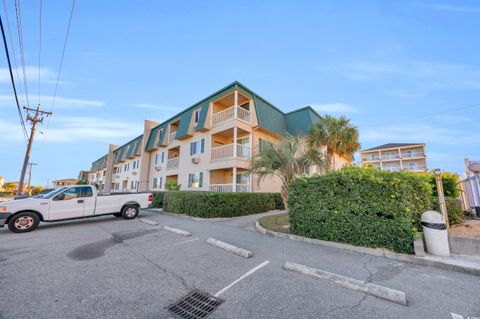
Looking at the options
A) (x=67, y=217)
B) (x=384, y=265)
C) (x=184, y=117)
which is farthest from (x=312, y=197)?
(x=184, y=117)

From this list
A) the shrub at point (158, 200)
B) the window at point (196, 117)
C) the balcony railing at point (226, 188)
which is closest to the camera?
the balcony railing at point (226, 188)

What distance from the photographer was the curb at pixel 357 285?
2684mm

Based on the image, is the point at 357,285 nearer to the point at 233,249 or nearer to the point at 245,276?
the point at 245,276

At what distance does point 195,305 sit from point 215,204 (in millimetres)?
7812

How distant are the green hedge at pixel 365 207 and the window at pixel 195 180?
37.3ft

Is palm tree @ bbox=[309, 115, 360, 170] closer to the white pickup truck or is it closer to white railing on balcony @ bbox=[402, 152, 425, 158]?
the white pickup truck

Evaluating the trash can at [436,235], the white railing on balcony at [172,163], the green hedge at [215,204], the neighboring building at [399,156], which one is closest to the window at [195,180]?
the green hedge at [215,204]

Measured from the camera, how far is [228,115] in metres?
15.4

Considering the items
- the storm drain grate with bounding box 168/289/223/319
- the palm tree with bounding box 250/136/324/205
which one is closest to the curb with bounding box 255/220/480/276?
the palm tree with bounding box 250/136/324/205

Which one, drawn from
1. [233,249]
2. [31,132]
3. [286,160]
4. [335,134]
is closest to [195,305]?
[233,249]

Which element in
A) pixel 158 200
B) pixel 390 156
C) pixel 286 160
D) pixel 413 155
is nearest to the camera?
pixel 286 160

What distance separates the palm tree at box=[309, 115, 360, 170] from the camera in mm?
15788

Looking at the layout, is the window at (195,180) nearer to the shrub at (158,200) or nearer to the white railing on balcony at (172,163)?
the shrub at (158,200)

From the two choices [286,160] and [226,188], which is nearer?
[286,160]
